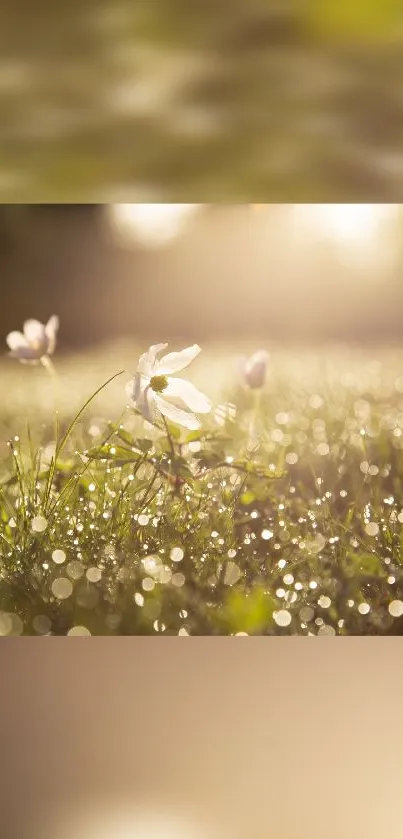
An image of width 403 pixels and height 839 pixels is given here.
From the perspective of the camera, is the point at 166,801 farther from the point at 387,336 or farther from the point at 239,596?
the point at 387,336

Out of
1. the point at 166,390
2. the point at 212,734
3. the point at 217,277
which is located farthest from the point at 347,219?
the point at 212,734

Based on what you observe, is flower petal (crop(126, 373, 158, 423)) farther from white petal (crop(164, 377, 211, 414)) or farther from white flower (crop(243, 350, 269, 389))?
white flower (crop(243, 350, 269, 389))

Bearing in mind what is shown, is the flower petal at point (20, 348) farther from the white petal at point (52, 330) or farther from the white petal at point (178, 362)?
the white petal at point (178, 362)

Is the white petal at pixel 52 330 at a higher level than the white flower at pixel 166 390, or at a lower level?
higher

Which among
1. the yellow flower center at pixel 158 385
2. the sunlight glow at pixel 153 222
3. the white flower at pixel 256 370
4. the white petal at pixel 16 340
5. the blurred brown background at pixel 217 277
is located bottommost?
the yellow flower center at pixel 158 385

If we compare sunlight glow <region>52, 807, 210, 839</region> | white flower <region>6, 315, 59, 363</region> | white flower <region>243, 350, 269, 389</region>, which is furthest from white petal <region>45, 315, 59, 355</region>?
sunlight glow <region>52, 807, 210, 839</region>

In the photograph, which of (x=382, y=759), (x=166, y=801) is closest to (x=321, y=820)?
(x=382, y=759)
